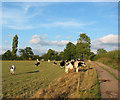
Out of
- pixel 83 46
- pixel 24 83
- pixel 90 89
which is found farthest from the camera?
pixel 83 46

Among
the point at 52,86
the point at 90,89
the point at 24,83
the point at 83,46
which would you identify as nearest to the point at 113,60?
the point at 90,89

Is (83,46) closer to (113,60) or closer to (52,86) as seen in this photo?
(113,60)

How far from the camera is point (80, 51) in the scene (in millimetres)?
55719

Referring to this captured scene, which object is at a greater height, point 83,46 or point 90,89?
point 83,46

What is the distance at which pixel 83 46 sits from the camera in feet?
180

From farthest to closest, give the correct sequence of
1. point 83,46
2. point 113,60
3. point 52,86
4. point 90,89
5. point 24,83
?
point 83,46 → point 113,60 → point 24,83 → point 52,86 → point 90,89

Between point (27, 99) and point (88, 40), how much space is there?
2031 inches

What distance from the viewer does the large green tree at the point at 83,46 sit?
2145 inches

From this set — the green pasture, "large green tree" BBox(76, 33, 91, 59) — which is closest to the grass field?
the green pasture

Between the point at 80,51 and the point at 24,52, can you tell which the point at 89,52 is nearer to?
the point at 80,51

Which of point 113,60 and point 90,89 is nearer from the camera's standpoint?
point 90,89

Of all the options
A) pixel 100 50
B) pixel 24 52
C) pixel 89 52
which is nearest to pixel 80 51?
pixel 89 52

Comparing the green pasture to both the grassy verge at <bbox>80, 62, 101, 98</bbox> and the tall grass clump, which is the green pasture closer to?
the grassy verge at <bbox>80, 62, 101, 98</bbox>

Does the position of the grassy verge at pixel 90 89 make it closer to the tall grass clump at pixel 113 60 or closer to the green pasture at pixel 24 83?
the green pasture at pixel 24 83
